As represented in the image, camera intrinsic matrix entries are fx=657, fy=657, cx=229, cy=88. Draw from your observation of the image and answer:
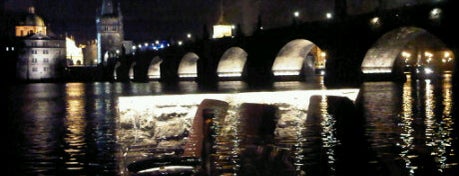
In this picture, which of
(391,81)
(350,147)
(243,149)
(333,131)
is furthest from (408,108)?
(391,81)

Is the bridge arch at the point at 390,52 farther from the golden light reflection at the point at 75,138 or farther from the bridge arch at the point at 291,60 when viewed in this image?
the golden light reflection at the point at 75,138

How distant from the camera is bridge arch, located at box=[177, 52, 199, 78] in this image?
126000mm

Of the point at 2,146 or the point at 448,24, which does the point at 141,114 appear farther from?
the point at 448,24

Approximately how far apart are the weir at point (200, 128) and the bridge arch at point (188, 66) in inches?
4018

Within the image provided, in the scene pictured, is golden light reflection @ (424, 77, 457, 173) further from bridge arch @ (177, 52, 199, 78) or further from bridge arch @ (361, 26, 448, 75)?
bridge arch @ (177, 52, 199, 78)

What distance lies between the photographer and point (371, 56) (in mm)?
68625

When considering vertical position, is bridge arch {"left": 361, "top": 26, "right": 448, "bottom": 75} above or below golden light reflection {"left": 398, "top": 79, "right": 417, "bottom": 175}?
above

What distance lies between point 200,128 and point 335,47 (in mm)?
57590

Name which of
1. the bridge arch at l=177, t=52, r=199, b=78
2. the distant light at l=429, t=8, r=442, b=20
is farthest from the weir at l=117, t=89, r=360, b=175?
the bridge arch at l=177, t=52, r=199, b=78

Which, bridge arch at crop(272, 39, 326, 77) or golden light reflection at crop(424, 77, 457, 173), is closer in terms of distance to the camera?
golden light reflection at crop(424, 77, 457, 173)

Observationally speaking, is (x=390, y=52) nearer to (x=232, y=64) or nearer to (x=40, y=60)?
(x=232, y=64)

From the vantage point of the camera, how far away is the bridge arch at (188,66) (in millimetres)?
126000

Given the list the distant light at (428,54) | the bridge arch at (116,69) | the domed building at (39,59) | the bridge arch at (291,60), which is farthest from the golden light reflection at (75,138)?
the domed building at (39,59)

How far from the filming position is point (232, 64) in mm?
109438
